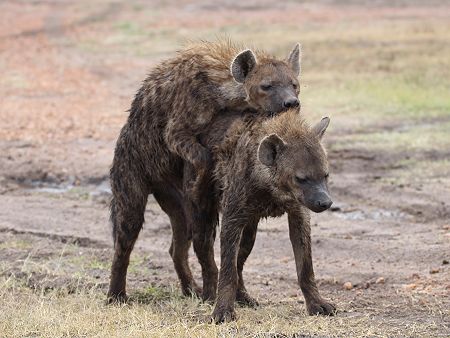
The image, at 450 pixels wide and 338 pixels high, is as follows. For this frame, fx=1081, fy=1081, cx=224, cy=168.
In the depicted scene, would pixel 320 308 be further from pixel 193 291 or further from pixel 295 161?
pixel 193 291

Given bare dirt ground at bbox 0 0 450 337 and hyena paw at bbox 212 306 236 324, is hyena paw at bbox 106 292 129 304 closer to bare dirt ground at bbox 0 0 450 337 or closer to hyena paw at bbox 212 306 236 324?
bare dirt ground at bbox 0 0 450 337

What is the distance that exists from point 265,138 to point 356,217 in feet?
13.1

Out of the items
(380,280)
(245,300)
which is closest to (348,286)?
(380,280)

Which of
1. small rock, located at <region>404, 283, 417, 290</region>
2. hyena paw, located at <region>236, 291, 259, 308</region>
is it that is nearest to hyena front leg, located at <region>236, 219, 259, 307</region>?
hyena paw, located at <region>236, 291, 259, 308</region>

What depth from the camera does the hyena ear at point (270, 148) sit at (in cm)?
596

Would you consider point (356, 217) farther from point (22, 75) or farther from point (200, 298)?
point (22, 75)

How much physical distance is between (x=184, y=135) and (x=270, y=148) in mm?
821

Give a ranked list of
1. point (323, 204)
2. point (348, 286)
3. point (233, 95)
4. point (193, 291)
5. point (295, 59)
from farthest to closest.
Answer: point (295, 59), point (348, 286), point (193, 291), point (233, 95), point (323, 204)

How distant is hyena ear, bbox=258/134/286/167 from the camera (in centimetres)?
596

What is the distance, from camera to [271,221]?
960cm

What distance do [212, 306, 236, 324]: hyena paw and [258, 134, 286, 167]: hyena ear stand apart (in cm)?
85

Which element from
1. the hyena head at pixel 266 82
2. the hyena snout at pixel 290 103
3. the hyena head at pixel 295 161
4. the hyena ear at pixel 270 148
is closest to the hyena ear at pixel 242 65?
the hyena head at pixel 266 82

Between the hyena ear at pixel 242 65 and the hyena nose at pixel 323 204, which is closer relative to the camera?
the hyena nose at pixel 323 204

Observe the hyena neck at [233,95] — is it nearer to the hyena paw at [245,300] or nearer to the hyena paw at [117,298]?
the hyena paw at [245,300]
